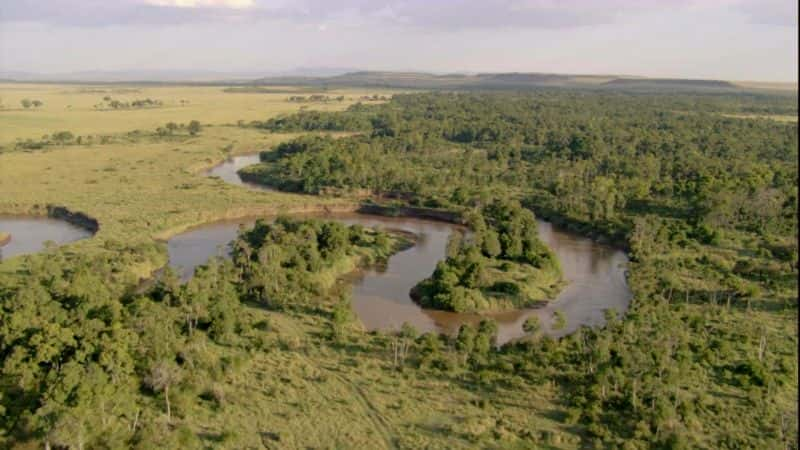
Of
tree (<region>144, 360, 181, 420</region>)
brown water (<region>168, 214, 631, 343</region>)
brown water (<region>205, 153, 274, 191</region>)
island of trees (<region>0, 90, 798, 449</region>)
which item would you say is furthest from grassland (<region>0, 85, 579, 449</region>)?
brown water (<region>205, 153, 274, 191</region>)

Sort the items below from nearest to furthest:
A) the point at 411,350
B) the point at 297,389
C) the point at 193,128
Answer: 1. the point at 297,389
2. the point at 411,350
3. the point at 193,128

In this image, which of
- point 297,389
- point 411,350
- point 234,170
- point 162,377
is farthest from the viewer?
point 234,170

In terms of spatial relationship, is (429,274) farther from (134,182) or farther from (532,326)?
(134,182)

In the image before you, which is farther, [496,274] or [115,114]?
[115,114]

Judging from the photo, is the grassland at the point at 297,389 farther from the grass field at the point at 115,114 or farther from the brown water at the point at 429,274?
the grass field at the point at 115,114

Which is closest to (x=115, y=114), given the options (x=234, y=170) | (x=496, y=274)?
(x=234, y=170)

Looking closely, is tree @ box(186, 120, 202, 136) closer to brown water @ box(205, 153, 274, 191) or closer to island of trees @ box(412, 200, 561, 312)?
brown water @ box(205, 153, 274, 191)

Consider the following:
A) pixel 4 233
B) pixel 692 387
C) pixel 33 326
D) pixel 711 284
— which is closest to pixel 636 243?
pixel 711 284
